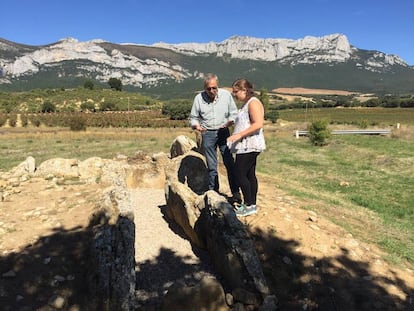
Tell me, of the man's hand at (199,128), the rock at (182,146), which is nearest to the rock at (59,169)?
the rock at (182,146)

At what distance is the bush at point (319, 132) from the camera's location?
22.8 m

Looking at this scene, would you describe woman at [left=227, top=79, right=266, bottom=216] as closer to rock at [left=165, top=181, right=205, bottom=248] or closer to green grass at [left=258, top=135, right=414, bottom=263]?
rock at [left=165, top=181, right=205, bottom=248]

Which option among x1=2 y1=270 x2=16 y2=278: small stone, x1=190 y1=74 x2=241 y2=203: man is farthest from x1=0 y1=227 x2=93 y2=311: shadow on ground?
x1=190 y1=74 x2=241 y2=203: man

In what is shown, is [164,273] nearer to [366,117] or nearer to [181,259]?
[181,259]

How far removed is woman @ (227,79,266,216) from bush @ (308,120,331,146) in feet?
60.0

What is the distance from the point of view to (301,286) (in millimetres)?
4801

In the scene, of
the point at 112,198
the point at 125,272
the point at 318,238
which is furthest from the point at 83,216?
the point at 318,238

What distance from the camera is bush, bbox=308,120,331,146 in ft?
74.9

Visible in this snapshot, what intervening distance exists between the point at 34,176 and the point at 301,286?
6.48m

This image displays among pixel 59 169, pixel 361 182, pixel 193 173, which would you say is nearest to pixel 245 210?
pixel 193 173

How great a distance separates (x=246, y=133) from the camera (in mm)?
5418

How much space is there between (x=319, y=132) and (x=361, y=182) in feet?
37.7

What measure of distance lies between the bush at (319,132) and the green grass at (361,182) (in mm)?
1430

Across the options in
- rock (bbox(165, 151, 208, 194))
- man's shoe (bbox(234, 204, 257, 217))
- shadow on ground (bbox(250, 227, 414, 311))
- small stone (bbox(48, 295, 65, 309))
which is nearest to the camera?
small stone (bbox(48, 295, 65, 309))
